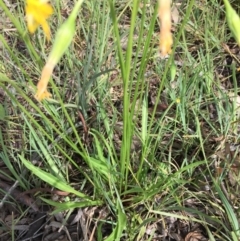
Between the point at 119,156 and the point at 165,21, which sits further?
the point at 119,156

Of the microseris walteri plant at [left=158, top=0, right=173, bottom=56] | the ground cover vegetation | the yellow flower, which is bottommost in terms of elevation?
the ground cover vegetation

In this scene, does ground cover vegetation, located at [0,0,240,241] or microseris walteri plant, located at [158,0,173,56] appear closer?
microseris walteri plant, located at [158,0,173,56]

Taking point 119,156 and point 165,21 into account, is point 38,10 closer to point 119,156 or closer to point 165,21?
point 165,21

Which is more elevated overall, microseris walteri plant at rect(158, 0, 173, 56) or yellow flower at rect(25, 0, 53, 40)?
yellow flower at rect(25, 0, 53, 40)

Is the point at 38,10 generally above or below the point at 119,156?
above

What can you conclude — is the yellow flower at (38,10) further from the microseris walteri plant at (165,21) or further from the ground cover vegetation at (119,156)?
the ground cover vegetation at (119,156)

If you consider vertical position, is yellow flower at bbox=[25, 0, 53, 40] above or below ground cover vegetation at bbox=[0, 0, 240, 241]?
above

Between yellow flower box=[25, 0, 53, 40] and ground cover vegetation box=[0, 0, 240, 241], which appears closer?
yellow flower box=[25, 0, 53, 40]

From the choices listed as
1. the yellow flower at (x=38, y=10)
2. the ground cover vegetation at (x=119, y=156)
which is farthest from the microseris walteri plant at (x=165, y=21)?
the ground cover vegetation at (x=119, y=156)

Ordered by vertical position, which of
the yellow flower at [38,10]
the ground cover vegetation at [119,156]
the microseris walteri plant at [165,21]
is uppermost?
the yellow flower at [38,10]

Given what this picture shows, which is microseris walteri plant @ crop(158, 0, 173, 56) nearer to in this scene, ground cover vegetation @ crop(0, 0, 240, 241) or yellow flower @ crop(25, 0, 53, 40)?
yellow flower @ crop(25, 0, 53, 40)

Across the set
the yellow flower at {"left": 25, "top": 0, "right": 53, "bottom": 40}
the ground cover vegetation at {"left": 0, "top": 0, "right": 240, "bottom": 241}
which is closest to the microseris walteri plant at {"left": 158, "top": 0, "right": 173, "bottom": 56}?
the yellow flower at {"left": 25, "top": 0, "right": 53, "bottom": 40}

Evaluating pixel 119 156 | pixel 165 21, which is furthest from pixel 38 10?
pixel 119 156
